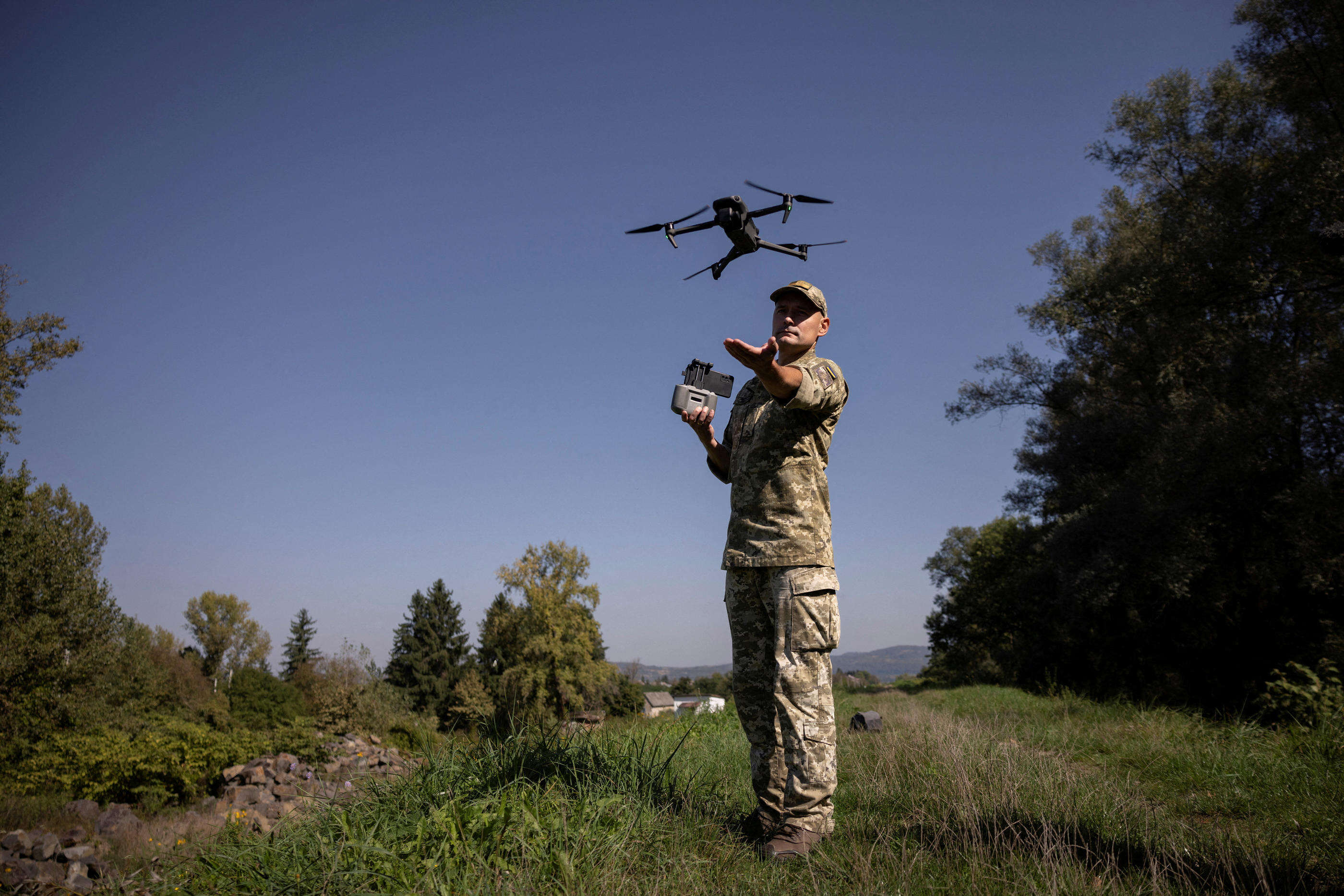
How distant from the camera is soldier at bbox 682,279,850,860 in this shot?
266 centimetres

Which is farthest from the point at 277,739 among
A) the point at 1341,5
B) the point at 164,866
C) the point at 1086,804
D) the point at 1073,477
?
the point at 1341,5

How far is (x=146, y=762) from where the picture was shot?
17.2 meters

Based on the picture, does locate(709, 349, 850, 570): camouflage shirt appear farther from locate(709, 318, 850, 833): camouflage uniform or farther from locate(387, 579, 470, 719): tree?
locate(387, 579, 470, 719): tree

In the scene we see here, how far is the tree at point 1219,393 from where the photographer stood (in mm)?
10992

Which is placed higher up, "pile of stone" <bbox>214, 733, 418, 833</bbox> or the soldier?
the soldier

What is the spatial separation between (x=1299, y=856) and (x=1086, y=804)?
740 millimetres

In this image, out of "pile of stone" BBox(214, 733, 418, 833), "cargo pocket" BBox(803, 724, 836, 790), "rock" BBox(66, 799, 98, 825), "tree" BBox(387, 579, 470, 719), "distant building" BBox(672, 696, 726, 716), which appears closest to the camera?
"cargo pocket" BBox(803, 724, 836, 790)

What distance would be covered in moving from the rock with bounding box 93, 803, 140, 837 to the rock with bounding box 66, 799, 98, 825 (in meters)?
0.24

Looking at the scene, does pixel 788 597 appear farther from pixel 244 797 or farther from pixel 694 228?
pixel 244 797

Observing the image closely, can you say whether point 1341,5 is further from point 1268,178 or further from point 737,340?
point 737,340

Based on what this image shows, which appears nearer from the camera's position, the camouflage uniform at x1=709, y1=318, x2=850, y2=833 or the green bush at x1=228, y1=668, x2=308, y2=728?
the camouflage uniform at x1=709, y1=318, x2=850, y2=833

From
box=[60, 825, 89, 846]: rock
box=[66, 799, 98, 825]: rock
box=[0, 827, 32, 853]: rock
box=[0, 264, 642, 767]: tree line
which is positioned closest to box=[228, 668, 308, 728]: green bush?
box=[0, 264, 642, 767]: tree line

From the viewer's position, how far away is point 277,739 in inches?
713

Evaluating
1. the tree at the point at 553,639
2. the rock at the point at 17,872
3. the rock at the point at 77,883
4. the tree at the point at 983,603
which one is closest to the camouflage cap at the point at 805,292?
the rock at the point at 77,883
